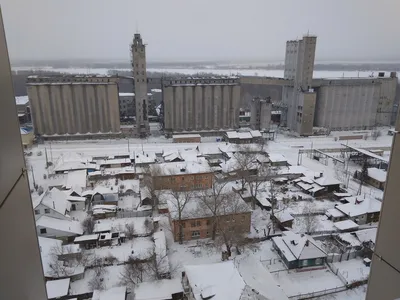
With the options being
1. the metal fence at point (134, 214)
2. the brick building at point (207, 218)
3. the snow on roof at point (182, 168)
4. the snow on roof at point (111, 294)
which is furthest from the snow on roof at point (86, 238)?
the snow on roof at point (182, 168)

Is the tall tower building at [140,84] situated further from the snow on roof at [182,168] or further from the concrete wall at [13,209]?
the concrete wall at [13,209]

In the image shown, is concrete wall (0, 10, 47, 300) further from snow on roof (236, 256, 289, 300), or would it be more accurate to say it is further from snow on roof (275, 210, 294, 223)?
snow on roof (275, 210, 294, 223)

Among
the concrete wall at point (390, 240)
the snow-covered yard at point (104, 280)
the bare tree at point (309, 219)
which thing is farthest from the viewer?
the bare tree at point (309, 219)

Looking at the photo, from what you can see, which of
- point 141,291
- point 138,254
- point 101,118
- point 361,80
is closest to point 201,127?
point 101,118

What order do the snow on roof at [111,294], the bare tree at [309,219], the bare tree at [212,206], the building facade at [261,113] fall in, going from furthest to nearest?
the building facade at [261,113]
the bare tree at [309,219]
the bare tree at [212,206]
the snow on roof at [111,294]

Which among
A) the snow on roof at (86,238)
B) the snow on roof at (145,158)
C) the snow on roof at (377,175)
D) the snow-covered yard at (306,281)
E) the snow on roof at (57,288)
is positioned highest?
the snow on roof at (145,158)

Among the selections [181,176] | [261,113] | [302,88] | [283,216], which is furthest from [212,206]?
[302,88]

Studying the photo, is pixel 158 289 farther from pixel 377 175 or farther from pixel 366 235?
pixel 377 175

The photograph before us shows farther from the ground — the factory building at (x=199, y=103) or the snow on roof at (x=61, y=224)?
the factory building at (x=199, y=103)

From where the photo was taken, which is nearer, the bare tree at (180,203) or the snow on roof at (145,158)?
the bare tree at (180,203)
